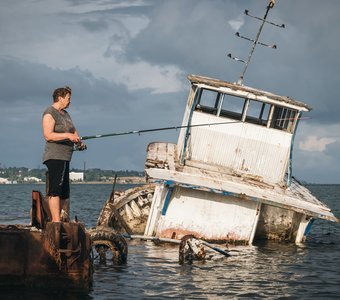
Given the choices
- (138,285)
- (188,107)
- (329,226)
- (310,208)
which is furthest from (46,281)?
(329,226)

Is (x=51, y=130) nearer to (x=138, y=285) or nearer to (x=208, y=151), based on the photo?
(x=138, y=285)

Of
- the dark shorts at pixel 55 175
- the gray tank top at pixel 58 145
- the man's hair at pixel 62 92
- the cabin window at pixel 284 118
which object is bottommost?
the dark shorts at pixel 55 175

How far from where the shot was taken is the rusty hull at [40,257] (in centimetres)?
965

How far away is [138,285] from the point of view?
11.7 m

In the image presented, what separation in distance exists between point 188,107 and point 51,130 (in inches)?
428

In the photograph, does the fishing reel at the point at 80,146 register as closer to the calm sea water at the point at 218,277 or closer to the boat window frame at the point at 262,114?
the calm sea water at the point at 218,277

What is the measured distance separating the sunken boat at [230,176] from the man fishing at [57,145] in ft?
21.8

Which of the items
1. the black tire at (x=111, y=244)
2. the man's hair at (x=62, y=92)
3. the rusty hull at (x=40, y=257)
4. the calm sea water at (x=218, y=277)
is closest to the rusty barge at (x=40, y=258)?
the rusty hull at (x=40, y=257)

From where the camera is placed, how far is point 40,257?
9.68 meters

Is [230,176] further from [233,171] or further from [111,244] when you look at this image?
[111,244]

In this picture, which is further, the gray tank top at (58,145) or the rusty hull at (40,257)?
the gray tank top at (58,145)

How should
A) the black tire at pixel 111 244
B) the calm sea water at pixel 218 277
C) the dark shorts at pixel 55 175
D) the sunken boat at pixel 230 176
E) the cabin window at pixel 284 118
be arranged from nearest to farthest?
the dark shorts at pixel 55 175, the calm sea water at pixel 218 277, the black tire at pixel 111 244, the sunken boat at pixel 230 176, the cabin window at pixel 284 118

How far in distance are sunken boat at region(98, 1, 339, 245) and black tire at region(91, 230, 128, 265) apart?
340cm

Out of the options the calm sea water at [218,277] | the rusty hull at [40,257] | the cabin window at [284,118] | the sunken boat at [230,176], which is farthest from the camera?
the cabin window at [284,118]
